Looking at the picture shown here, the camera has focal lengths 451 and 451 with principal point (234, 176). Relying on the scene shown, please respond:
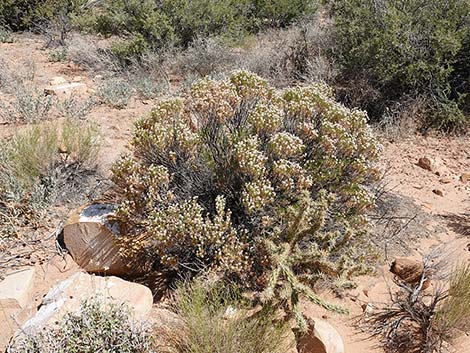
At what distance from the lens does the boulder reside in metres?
2.84

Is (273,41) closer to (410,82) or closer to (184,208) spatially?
(410,82)

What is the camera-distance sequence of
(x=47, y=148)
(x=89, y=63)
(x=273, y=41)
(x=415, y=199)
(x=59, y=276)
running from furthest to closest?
1. (x=273, y=41)
2. (x=89, y=63)
3. (x=415, y=199)
4. (x=47, y=148)
5. (x=59, y=276)

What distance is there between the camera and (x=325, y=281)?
11.3 feet

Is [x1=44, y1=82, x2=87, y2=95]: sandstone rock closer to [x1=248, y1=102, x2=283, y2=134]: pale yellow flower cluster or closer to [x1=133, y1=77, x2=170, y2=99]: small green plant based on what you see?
[x1=133, y1=77, x2=170, y2=99]: small green plant

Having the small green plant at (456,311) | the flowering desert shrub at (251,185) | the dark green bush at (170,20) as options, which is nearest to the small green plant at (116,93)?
the dark green bush at (170,20)

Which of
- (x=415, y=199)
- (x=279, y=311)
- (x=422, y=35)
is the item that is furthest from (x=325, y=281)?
(x=422, y=35)

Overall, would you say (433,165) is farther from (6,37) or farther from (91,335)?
(6,37)

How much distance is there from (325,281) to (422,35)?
4.48m

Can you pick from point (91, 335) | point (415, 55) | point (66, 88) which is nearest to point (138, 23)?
point (66, 88)

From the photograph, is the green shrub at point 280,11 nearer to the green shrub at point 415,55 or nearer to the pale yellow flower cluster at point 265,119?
the green shrub at point 415,55

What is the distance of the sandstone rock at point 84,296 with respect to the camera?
108 inches

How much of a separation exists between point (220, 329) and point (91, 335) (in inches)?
28.5

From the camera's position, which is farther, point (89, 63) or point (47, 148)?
point (89, 63)

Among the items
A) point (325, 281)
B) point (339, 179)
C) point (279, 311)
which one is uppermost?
point (339, 179)
